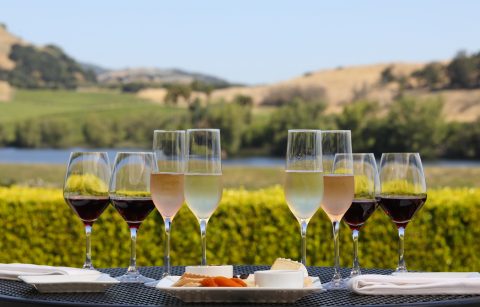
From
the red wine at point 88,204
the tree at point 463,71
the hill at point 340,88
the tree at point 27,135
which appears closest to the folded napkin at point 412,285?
the red wine at point 88,204

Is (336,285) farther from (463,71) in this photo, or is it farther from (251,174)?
(463,71)

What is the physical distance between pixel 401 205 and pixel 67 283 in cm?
108

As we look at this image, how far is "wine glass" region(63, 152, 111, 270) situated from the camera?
2654 millimetres

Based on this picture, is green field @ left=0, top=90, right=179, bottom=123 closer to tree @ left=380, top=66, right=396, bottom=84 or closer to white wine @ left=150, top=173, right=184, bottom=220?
tree @ left=380, top=66, right=396, bottom=84

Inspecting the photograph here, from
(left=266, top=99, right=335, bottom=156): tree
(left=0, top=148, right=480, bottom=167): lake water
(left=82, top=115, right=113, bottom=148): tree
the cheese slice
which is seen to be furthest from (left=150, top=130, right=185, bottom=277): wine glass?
(left=266, top=99, right=335, bottom=156): tree

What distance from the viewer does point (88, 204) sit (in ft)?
8.79

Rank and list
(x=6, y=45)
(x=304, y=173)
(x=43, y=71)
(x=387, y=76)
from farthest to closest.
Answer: (x=6, y=45), (x=43, y=71), (x=387, y=76), (x=304, y=173)

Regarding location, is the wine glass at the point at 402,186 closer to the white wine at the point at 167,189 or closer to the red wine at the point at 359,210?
the red wine at the point at 359,210

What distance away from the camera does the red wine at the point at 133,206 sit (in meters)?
2.64

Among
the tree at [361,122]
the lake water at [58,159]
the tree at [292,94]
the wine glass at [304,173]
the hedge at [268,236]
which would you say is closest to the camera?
the wine glass at [304,173]

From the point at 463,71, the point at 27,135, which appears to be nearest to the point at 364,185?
the point at 463,71

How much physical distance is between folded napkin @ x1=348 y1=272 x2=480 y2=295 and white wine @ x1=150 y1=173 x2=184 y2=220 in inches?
23.5

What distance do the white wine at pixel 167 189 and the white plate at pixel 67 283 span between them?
1.07ft

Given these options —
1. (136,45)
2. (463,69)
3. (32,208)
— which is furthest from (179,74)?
(32,208)
